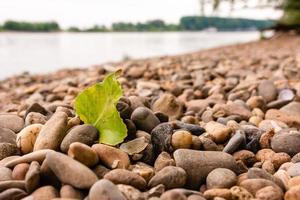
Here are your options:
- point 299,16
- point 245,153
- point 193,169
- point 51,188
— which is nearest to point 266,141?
point 245,153

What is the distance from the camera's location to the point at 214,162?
5.12 ft

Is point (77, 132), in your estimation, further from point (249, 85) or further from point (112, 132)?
point (249, 85)

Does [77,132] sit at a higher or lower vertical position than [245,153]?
higher

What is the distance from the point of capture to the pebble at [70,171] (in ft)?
4.42

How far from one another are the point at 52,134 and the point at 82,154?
236 millimetres

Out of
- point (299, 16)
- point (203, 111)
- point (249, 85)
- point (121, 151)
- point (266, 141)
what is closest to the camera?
point (121, 151)

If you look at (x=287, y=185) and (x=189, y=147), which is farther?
(x=189, y=147)

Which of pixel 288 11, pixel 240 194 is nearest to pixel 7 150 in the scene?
pixel 240 194

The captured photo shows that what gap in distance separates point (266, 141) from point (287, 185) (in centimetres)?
39

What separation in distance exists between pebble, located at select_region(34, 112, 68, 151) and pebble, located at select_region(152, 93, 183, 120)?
732 mm

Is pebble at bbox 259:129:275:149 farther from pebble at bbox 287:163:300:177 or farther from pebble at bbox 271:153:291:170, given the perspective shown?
pebble at bbox 287:163:300:177

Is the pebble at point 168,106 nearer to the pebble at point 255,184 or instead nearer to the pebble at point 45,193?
the pebble at point 255,184

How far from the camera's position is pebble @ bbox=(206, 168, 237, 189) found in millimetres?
1437

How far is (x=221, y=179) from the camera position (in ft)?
4.75
